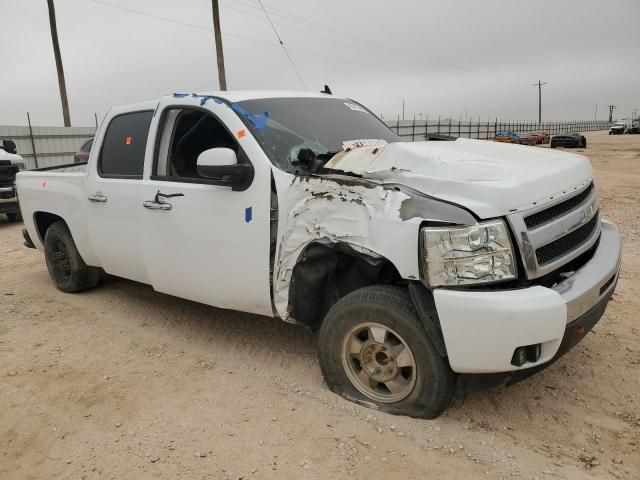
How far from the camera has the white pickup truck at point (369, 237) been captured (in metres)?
2.44

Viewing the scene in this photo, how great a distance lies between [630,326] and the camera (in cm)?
398

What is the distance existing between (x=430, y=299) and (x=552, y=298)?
0.55m

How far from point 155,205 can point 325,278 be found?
57.5 inches

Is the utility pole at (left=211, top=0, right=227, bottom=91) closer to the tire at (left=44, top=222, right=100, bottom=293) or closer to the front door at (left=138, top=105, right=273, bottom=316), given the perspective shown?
the tire at (left=44, top=222, right=100, bottom=293)

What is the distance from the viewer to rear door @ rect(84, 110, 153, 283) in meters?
4.11

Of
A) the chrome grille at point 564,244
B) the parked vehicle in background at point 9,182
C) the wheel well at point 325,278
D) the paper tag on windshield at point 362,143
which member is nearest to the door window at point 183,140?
the paper tag on windshield at point 362,143

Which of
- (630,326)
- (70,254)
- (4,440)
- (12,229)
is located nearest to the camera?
(4,440)

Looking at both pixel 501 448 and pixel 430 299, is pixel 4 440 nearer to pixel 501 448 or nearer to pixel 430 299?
pixel 430 299

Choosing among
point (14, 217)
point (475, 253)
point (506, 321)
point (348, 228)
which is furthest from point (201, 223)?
point (14, 217)

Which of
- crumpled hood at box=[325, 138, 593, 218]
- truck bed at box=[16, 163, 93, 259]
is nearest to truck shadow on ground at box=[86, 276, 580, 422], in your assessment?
truck bed at box=[16, 163, 93, 259]

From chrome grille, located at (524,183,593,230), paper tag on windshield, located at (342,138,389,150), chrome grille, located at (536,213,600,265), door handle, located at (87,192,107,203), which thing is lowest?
chrome grille, located at (536,213,600,265)

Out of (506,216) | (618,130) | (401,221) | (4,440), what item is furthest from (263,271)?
(618,130)

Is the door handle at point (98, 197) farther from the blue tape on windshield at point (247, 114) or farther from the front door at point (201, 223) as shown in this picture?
the blue tape on windshield at point (247, 114)

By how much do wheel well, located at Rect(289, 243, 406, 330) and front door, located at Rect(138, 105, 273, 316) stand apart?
23 centimetres
